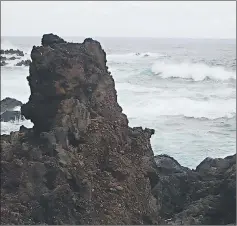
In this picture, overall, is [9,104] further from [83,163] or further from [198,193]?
[83,163]

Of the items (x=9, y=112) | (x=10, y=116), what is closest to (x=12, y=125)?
(x=10, y=116)

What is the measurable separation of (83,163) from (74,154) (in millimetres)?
208

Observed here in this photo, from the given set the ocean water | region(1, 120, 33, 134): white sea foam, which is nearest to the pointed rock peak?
the ocean water

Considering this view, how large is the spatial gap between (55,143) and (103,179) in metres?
0.95

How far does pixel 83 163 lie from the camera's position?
7.26 meters

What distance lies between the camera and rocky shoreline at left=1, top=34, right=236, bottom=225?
679cm

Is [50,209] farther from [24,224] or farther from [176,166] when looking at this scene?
[176,166]

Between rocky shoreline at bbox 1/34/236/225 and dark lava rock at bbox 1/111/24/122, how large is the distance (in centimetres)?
1070

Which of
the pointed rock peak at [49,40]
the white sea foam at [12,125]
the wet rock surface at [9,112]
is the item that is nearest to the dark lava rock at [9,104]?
the wet rock surface at [9,112]

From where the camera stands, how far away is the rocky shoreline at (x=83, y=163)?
6785 mm

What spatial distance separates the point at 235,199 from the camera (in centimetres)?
816

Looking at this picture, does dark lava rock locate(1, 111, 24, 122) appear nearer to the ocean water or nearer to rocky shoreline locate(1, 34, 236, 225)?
the ocean water

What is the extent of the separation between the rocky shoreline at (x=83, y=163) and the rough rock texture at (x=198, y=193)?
0.8 inches

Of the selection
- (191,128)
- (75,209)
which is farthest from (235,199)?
(191,128)
